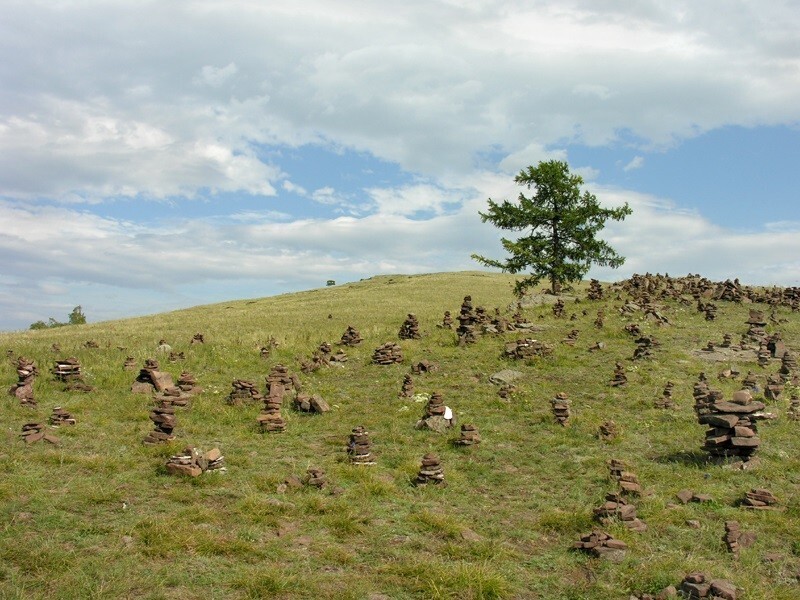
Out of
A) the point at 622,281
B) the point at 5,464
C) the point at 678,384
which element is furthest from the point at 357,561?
the point at 622,281

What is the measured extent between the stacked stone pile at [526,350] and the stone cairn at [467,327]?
9.00 feet

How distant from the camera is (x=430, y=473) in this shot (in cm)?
1233

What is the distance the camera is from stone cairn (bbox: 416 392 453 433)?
15.8 meters

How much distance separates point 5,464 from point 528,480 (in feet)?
33.0

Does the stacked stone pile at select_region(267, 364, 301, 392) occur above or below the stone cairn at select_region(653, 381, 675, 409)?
above

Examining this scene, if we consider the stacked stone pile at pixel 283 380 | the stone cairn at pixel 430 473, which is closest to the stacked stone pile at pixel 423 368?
the stacked stone pile at pixel 283 380

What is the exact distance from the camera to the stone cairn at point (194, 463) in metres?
11.9

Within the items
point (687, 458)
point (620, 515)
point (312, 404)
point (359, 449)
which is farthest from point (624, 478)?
point (312, 404)

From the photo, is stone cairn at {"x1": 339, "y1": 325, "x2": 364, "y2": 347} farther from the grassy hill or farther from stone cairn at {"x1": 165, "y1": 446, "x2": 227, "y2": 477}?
stone cairn at {"x1": 165, "y1": 446, "x2": 227, "y2": 477}

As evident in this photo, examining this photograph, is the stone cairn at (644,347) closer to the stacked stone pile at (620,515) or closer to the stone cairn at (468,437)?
the stone cairn at (468,437)

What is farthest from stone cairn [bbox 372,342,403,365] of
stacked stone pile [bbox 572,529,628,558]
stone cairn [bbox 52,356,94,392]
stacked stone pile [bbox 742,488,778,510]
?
stacked stone pile [bbox 572,529,628,558]

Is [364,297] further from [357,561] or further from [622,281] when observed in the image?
[357,561]

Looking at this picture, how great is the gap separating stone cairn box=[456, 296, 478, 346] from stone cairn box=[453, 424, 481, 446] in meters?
11.4

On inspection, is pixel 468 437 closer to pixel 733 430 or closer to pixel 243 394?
pixel 733 430
